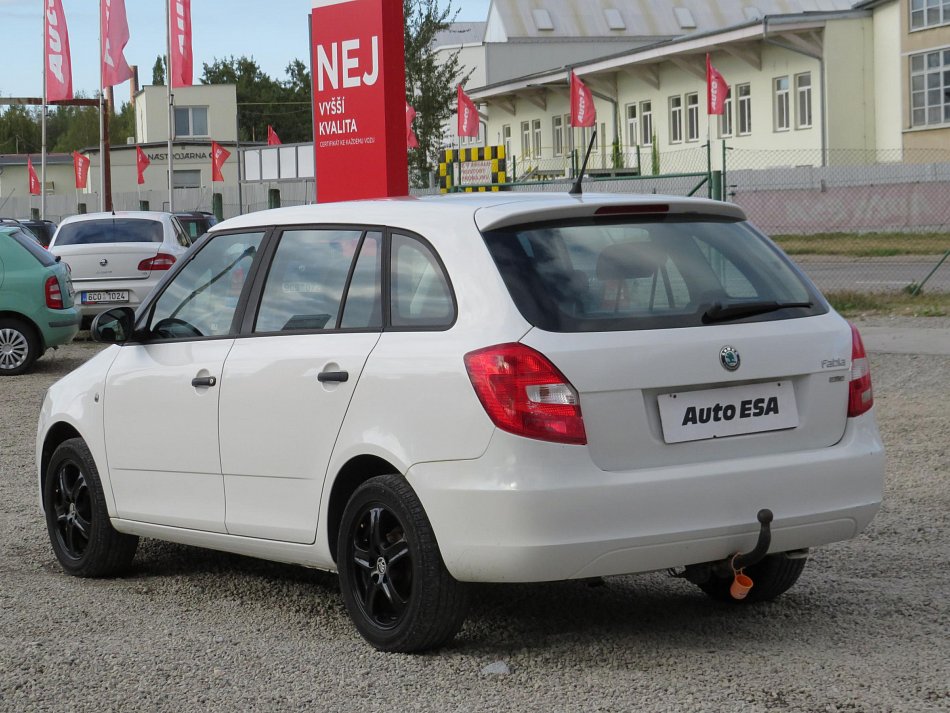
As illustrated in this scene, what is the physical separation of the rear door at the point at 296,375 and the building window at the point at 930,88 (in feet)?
A: 128

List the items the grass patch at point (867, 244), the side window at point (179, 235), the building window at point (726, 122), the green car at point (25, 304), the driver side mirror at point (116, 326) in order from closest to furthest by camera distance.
→ the driver side mirror at point (116, 326)
the green car at point (25, 304)
the side window at point (179, 235)
the grass patch at point (867, 244)
the building window at point (726, 122)

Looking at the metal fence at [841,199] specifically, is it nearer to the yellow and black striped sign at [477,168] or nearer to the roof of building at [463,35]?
the yellow and black striped sign at [477,168]

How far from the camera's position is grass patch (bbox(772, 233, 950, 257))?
31391mm

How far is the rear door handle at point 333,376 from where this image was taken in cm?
525

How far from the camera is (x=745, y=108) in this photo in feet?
161

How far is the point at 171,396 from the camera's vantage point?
6.07 m

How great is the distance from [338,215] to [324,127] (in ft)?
22.8

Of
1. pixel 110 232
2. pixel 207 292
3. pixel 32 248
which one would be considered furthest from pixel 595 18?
pixel 207 292

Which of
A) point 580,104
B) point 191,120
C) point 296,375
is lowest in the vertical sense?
point 296,375

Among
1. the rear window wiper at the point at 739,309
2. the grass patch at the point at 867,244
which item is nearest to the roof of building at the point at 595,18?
the grass patch at the point at 867,244

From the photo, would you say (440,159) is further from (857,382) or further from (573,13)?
(857,382)

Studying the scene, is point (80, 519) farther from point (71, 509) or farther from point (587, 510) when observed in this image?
point (587, 510)

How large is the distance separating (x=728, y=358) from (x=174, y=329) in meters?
2.48

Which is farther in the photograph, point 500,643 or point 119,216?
point 119,216
